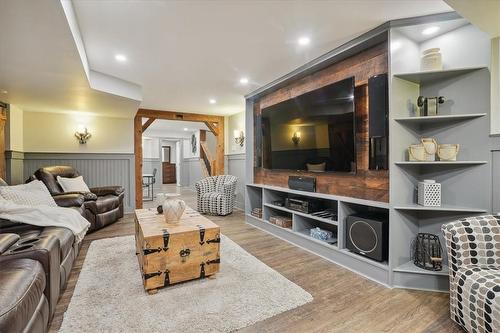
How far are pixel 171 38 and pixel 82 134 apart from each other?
3760 millimetres

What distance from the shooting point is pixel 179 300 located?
1.90m


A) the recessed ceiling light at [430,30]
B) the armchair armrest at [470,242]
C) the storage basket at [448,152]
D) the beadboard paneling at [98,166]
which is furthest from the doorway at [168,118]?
the armchair armrest at [470,242]

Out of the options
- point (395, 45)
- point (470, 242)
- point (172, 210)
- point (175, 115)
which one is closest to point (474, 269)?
point (470, 242)

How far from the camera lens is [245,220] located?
15.2 ft

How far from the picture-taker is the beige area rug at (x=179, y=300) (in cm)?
163

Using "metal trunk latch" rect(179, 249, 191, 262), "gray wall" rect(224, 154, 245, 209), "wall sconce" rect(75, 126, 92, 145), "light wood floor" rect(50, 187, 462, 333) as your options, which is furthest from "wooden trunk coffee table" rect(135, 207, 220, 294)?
"wall sconce" rect(75, 126, 92, 145)

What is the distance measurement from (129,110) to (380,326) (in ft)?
16.0

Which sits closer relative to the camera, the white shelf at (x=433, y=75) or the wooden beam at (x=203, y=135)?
the white shelf at (x=433, y=75)

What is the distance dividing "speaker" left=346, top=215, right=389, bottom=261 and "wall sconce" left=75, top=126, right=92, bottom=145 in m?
5.24

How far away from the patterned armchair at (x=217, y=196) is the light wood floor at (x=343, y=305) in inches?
Answer: 90.0

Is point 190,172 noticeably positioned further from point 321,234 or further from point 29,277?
point 29,277

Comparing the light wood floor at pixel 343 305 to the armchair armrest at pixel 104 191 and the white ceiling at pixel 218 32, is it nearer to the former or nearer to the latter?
the armchair armrest at pixel 104 191

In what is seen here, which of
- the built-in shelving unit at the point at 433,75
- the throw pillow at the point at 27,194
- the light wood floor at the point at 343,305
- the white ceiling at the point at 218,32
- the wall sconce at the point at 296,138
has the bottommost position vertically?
the light wood floor at the point at 343,305

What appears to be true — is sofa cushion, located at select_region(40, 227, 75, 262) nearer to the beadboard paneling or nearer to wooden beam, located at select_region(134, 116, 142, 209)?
the beadboard paneling
